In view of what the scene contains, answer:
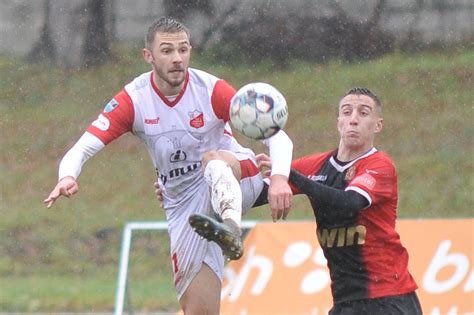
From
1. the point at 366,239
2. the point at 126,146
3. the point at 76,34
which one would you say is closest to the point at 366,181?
the point at 366,239

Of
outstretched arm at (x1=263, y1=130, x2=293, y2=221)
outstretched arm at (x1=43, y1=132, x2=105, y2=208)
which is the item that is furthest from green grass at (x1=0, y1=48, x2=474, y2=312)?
outstretched arm at (x1=263, y1=130, x2=293, y2=221)

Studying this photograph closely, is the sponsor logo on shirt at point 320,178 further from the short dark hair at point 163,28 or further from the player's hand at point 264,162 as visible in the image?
the short dark hair at point 163,28

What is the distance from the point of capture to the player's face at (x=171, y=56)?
6.31m

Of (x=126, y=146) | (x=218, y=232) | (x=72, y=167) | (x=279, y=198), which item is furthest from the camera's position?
(x=126, y=146)

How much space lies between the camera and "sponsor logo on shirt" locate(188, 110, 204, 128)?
6.43 m

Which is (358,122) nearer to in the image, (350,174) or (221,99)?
(350,174)

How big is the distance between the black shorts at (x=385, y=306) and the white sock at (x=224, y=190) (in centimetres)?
91

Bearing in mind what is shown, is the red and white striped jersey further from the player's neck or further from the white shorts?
the player's neck

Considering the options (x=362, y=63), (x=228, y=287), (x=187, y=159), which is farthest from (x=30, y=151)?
(x=187, y=159)

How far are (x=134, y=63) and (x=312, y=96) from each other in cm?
204

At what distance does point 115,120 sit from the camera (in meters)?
6.38

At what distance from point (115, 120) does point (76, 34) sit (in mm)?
8069

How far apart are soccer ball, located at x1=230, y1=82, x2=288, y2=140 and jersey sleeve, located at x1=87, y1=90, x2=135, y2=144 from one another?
669 mm

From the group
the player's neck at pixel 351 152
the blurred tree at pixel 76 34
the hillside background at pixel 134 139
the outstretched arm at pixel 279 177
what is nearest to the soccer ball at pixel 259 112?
the outstretched arm at pixel 279 177
